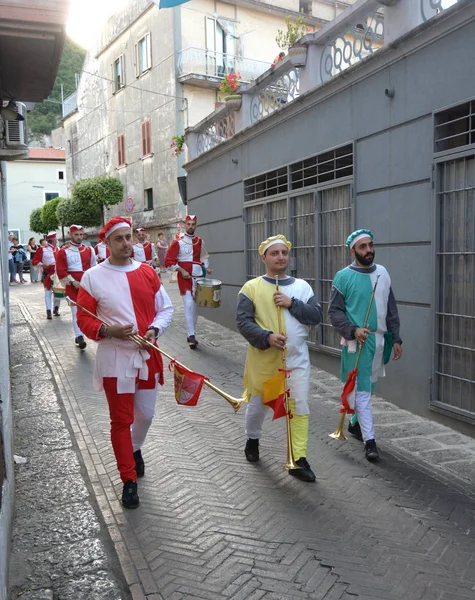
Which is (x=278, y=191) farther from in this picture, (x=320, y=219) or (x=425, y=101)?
(x=425, y=101)

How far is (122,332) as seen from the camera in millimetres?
4090

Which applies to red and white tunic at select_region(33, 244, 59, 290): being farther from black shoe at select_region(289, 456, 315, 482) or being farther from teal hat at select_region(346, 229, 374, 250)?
black shoe at select_region(289, 456, 315, 482)

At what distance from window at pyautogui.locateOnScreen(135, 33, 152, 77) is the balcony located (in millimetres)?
2864

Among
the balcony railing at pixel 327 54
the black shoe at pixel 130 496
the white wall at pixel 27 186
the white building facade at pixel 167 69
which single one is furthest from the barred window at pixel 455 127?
the white wall at pixel 27 186

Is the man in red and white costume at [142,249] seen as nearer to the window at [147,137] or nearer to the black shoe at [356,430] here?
the black shoe at [356,430]

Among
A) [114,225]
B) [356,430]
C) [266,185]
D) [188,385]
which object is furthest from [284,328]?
[266,185]

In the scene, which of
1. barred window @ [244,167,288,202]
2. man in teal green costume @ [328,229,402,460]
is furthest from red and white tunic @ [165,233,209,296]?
man in teal green costume @ [328,229,402,460]

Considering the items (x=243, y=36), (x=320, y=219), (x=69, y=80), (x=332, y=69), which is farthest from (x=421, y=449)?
(x=69, y=80)

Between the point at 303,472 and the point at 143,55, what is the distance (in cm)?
2826

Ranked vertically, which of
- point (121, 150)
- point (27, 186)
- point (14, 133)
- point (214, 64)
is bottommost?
point (14, 133)

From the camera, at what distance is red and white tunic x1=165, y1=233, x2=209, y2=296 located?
10.3 metres

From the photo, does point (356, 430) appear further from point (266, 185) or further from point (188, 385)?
point (266, 185)

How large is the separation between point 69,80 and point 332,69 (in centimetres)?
4036

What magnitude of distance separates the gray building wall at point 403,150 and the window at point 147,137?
71.6ft
